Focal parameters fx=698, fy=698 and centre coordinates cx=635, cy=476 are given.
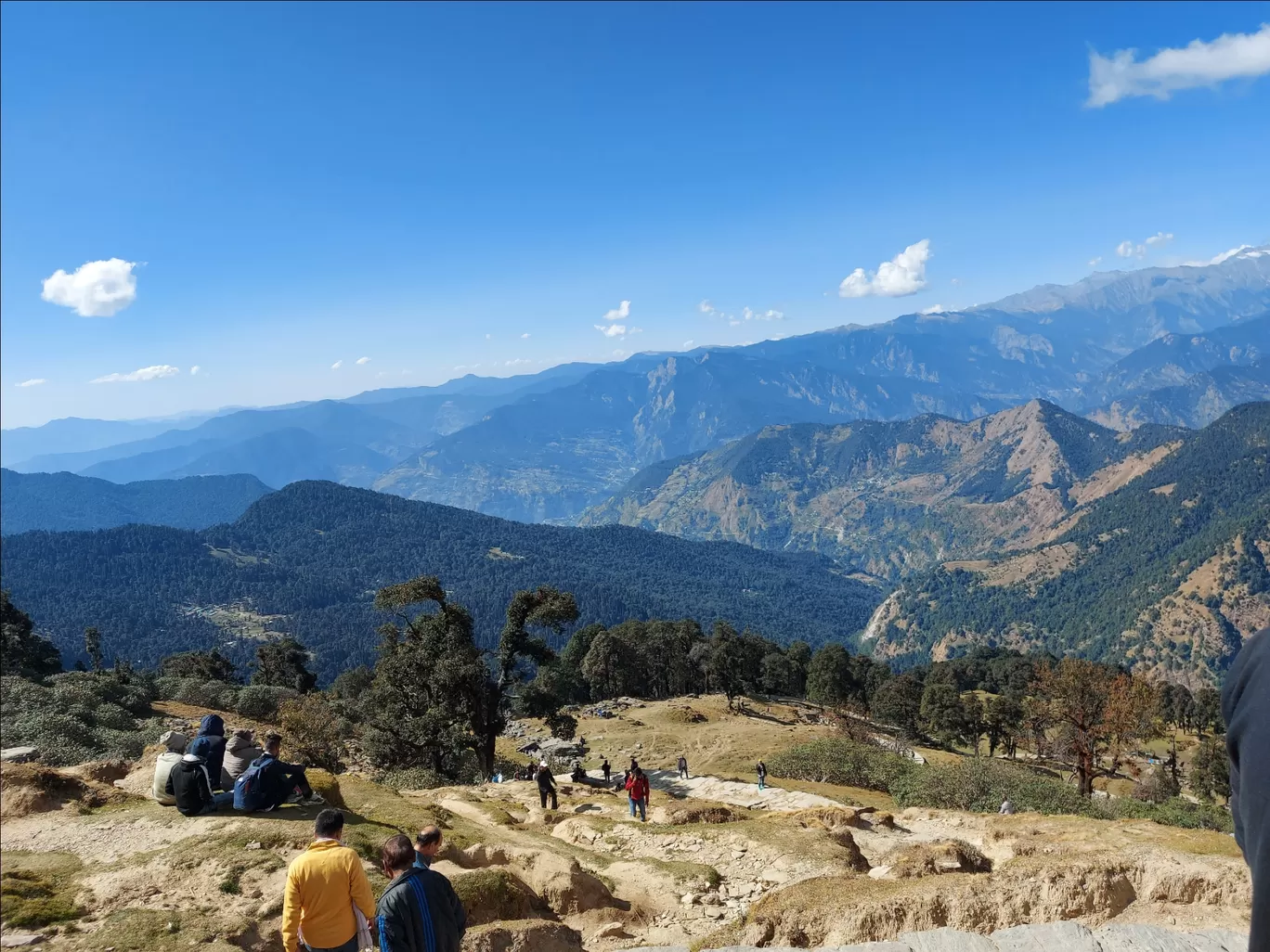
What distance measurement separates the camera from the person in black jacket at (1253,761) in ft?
9.40

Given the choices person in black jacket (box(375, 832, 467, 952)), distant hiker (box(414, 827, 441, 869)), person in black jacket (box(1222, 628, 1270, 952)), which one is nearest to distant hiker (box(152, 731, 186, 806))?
distant hiker (box(414, 827, 441, 869))

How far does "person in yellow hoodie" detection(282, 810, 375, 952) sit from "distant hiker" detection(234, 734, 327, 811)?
6564 mm

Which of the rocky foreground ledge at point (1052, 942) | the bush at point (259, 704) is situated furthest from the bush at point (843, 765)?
the bush at point (259, 704)

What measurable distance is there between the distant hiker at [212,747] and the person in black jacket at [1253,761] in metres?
16.5

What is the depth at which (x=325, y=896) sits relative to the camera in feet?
28.5

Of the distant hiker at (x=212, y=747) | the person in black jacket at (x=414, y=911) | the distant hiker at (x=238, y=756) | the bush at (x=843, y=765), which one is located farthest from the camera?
the bush at (x=843, y=765)

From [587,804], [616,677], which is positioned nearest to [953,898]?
[587,804]

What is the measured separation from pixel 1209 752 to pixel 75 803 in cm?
10083

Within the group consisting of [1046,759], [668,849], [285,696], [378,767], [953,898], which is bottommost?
[1046,759]

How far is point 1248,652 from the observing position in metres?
3.49

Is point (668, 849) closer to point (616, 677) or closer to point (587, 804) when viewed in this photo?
point (587, 804)

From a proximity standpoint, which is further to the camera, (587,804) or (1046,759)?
(1046,759)

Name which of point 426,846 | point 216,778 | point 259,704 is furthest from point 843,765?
point 259,704

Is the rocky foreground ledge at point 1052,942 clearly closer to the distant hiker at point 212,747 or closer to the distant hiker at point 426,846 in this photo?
the distant hiker at point 426,846
